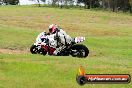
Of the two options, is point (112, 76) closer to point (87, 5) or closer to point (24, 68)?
point (24, 68)

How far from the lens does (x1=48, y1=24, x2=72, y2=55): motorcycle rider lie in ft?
70.2

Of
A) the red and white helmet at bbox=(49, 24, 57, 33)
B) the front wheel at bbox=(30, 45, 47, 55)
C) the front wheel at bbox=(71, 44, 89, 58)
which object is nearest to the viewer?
the front wheel at bbox=(71, 44, 89, 58)

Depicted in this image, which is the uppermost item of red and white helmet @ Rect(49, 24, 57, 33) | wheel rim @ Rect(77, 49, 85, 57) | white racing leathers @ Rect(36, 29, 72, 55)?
red and white helmet @ Rect(49, 24, 57, 33)

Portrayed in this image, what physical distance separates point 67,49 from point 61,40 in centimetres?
57

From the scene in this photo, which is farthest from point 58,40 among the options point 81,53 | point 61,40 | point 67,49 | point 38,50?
point 81,53

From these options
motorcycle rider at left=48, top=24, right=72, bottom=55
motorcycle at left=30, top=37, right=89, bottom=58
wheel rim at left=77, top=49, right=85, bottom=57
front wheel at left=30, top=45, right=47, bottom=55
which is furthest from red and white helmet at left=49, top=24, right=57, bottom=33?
wheel rim at left=77, top=49, right=85, bottom=57

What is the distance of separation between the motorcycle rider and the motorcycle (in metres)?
0.15

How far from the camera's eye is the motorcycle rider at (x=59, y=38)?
21.4 m

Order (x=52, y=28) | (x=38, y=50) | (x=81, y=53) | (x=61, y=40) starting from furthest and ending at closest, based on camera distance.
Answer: (x=38, y=50) < (x=52, y=28) < (x=61, y=40) < (x=81, y=53)

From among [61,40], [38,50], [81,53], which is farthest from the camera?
[38,50]

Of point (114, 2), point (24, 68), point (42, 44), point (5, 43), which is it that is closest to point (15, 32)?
point (5, 43)

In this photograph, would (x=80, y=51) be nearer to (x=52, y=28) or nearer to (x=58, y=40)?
(x=58, y=40)

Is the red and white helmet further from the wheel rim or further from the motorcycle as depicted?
the wheel rim

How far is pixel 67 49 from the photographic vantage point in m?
21.7
